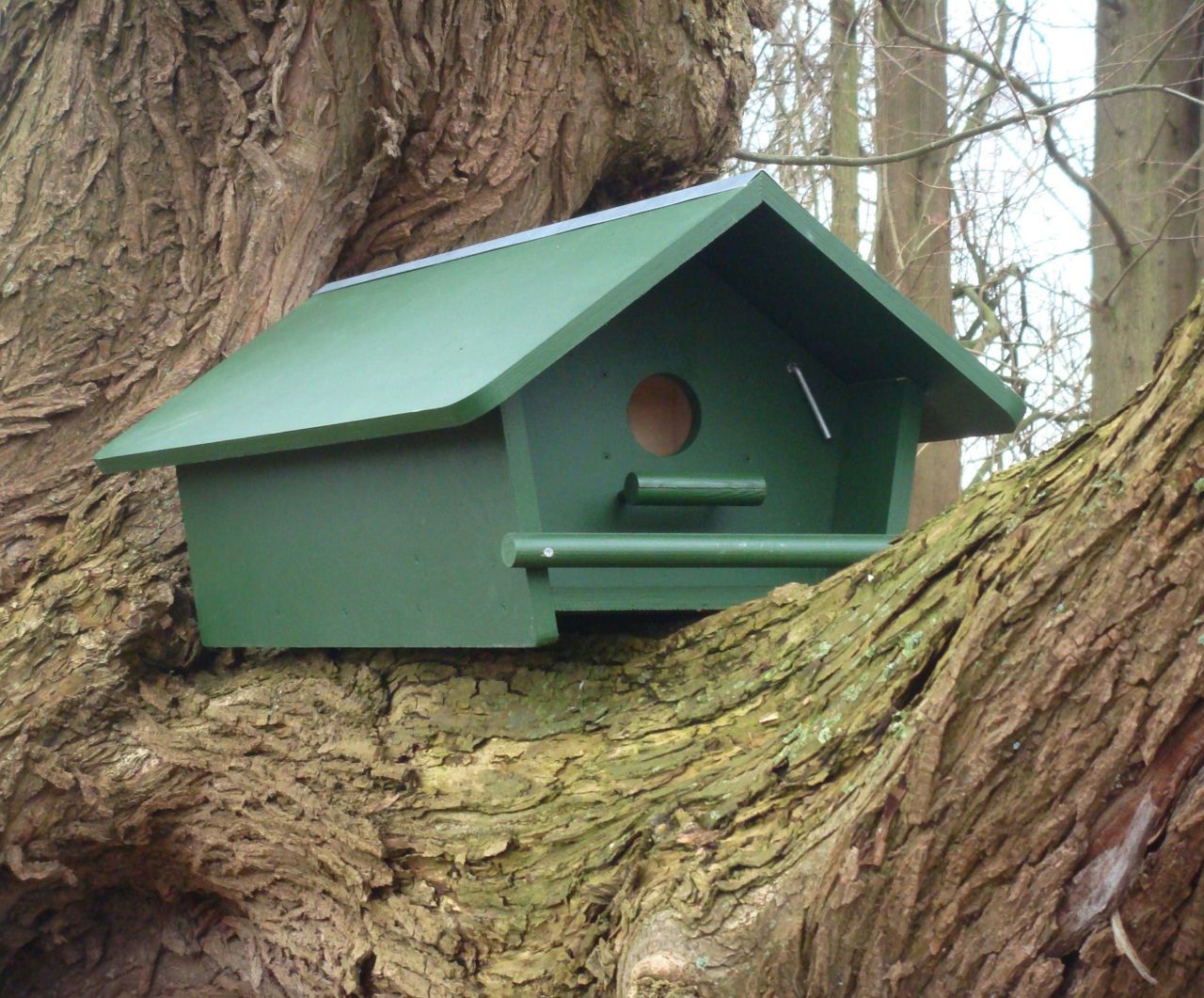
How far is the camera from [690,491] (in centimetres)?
238

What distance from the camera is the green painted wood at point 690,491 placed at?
7.69 ft

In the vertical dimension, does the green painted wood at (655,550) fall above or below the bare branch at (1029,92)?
below

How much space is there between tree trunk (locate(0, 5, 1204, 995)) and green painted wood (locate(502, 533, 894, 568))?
103 mm

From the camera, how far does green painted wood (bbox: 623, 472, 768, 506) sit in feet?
7.69

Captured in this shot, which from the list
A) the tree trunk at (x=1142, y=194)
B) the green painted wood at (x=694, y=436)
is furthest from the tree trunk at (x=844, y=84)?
the green painted wood at (x=694, y=436)

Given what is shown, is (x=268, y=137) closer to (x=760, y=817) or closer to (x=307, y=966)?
(x=307, y=966)

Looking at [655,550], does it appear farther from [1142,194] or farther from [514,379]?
[1142,194]

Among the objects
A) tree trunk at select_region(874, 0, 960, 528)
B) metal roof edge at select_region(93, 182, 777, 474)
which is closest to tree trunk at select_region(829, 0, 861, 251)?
tree trunk at select_region(874, 0, 960, 528)

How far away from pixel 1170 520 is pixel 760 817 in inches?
25.4

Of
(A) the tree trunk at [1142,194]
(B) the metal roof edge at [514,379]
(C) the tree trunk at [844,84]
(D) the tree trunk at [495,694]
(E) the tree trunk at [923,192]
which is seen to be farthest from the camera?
(C) the tree trunk at [844,84]

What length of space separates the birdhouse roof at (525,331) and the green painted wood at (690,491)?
357 mm

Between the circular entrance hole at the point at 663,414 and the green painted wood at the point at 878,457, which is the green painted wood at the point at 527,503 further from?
the green painted wood at the point at 878,457

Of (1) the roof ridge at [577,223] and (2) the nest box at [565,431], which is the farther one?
(1) the roof ridge at [577,223]

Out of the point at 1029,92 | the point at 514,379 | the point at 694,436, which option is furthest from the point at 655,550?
the point at 1029,92
